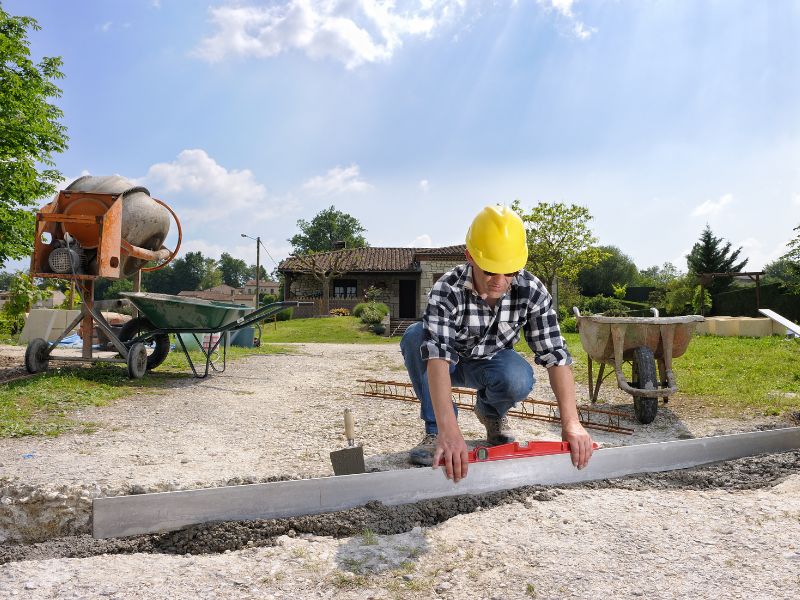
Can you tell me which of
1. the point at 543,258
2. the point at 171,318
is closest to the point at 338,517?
the point at 171,318

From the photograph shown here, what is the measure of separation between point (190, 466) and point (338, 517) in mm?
1230

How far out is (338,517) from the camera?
2139mm

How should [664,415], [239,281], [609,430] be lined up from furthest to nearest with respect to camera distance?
[239,281]
[664,415]
[609,430]

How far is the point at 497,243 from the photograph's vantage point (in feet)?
7.08

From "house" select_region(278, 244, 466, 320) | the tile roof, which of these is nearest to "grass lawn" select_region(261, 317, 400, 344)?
"house" select_region(278, 244, 466, 320)

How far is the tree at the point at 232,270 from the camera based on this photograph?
103688mm

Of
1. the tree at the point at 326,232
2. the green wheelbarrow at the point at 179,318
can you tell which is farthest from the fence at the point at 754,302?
the tree at the point at 326,232

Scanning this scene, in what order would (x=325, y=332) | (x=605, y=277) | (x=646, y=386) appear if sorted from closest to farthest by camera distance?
(x=646, y=386) → (x=325, y=332) → (x=605, y=277)

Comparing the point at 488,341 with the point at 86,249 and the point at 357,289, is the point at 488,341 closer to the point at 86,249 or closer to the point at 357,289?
the point at 86,249

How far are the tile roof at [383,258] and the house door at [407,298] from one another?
2.77 feet

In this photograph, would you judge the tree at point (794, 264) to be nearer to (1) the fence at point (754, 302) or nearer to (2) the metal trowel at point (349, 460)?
(1) the fence at point (754, 302)

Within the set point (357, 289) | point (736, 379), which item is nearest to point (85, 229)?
point (736, 379)

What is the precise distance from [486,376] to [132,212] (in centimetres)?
540

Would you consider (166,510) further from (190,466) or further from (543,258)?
(543,258)
